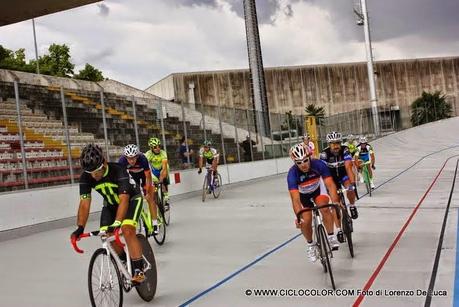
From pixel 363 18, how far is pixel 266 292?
40.2m

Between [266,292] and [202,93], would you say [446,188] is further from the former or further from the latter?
[202,93]

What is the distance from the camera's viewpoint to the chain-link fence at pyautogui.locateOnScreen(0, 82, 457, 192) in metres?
11.2

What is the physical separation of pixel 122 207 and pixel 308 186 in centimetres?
225

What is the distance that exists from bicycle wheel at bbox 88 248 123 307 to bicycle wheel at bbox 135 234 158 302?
547mm

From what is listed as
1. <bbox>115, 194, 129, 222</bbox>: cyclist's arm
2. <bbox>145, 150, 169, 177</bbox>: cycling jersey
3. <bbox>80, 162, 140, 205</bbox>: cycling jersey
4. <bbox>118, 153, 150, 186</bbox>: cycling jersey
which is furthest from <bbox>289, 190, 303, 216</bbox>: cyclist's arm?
<bbox>145, 150, 169, 177</bbox>: cycling jersey

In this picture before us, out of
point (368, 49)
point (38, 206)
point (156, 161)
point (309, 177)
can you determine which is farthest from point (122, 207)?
point (368, 49)

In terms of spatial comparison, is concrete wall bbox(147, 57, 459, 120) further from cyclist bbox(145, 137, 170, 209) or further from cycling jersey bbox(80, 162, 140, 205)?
cycling jersey bbox(80, 162, 140, 205)

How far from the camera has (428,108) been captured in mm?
53562

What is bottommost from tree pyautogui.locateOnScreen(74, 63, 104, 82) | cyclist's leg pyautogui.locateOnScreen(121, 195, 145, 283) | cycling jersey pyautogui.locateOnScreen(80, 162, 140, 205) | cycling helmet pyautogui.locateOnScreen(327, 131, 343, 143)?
cyclist's leg pyautogui.locateOnScreen(121, 195, 145, 283)

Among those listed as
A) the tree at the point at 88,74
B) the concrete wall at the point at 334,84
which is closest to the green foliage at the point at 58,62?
the tree at the point at 88,74

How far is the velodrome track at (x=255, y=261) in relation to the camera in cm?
521

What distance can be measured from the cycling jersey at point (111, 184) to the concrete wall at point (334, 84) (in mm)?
46200

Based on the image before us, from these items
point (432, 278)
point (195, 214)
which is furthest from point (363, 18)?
point (432, 278)

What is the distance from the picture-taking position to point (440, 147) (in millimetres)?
40094
